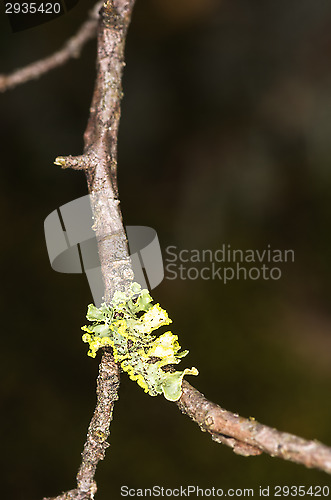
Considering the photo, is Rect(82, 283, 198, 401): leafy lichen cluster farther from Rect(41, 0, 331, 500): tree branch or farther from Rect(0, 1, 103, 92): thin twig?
Rect(0, 1, 103, 92): thin twig

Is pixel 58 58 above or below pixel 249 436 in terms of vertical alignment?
above

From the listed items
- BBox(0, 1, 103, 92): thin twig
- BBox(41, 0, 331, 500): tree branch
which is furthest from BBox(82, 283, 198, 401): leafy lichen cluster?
BBox(0, 1, 103, 92): thin twig

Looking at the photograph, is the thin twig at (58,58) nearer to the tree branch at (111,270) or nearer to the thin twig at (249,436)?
the tree branch at (111,270)

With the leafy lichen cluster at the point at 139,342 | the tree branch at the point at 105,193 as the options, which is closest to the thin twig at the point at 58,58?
the tree branch at the point at 105,193

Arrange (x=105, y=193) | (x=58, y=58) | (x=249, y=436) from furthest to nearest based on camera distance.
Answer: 1. (x=58, y=58)
2. (x=105, y=193)
3. (x=249, y=436)

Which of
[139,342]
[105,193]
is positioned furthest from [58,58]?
[139,342]

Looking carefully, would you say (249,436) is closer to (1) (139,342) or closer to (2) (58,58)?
(1) (139,342)

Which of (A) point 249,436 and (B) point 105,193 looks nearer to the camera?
(A) point 249,436

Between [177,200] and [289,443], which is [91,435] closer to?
[289,443]

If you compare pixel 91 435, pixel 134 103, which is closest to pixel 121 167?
pixel 134 103
